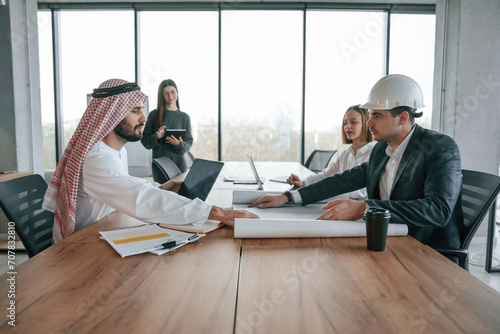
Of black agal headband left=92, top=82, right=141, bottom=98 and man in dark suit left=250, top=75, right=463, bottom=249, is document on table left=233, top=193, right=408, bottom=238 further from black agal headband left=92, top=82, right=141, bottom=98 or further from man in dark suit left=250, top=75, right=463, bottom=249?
black agal headband left=92, top=82, right=141, bottom=98

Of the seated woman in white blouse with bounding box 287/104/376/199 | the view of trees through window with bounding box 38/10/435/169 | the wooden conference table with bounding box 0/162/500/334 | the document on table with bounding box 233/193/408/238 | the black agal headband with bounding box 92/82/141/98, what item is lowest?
the wooden conference table with bounding box 0/162/500/334

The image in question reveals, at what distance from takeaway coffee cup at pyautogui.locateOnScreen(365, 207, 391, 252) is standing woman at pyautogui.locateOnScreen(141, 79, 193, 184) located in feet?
9.46

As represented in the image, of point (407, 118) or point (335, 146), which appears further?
point (335, 146)

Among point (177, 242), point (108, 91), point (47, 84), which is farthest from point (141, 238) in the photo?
point (47, 84)

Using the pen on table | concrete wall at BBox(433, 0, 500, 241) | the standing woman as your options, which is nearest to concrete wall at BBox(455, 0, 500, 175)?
concrete wall at BBox(433, 0, 500, 241)

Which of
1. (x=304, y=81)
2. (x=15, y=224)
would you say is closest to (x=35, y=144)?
(x=15, y=224)

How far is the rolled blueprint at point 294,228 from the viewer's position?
1372 millimetres

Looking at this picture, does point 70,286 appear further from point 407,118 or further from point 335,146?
point 335,146

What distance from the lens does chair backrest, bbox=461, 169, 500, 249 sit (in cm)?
174

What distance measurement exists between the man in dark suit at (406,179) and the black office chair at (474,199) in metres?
0.05

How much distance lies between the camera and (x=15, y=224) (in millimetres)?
1729

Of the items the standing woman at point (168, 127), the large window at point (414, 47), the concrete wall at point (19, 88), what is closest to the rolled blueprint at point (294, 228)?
the standing woman at point (168, 127)

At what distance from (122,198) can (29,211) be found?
23.1 inches

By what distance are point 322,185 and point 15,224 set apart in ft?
5.03
